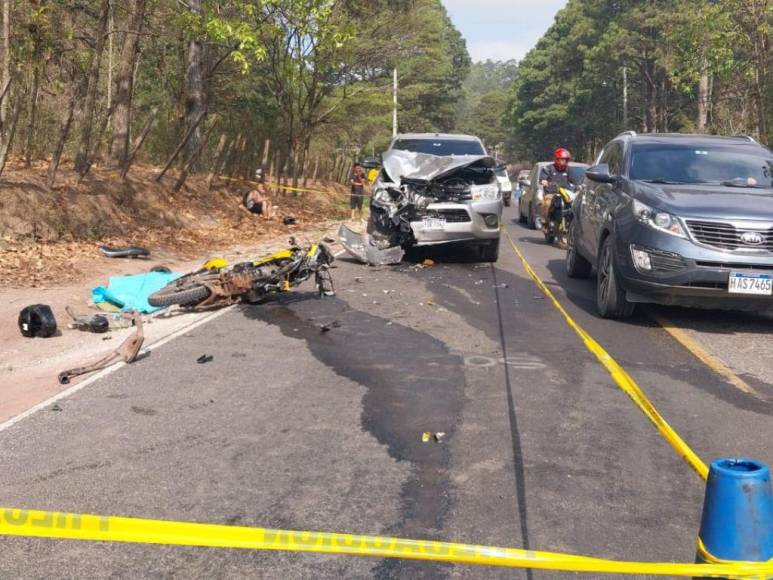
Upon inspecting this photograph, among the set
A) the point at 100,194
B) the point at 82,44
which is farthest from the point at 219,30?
the point at 82,44

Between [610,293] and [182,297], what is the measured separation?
176 inches

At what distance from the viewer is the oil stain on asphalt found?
3.87 m

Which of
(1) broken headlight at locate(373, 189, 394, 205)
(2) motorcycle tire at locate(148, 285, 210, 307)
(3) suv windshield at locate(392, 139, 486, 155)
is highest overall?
(3) suv windshield at locate(392, 139, 486, 155)

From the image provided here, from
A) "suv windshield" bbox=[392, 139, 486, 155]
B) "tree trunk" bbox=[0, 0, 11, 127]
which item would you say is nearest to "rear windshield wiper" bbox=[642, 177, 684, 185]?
"suv windshield" bbox=[392, 139, 486, 155]

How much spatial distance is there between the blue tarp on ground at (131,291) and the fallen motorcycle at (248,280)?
48cm

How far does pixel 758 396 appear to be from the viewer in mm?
5898

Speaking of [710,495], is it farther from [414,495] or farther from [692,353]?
[692,353]

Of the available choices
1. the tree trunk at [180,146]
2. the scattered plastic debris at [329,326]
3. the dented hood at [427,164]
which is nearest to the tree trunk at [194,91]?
the tree trunk at [180,146]

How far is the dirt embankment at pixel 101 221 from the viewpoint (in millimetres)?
11953

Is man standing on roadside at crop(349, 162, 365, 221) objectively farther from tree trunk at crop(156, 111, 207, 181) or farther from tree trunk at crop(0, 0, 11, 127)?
tree trunk at crop(0, 0, 11, 127)

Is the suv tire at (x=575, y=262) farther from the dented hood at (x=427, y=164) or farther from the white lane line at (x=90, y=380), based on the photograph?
the white lane line at (x=90, y=380)

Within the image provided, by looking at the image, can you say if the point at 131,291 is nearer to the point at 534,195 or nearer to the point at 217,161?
the point at 534,195

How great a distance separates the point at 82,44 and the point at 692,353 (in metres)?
18.7

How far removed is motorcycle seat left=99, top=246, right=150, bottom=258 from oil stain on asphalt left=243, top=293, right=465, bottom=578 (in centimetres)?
419
